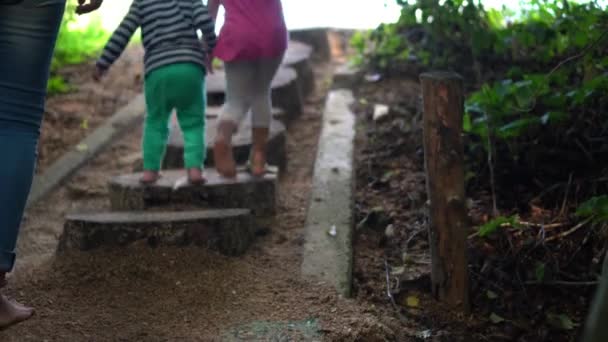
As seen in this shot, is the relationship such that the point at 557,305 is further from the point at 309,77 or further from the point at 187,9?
the point at 309,77

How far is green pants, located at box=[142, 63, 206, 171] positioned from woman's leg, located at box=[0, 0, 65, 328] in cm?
118

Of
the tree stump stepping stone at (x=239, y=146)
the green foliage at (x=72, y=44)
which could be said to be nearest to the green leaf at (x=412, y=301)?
the tree stump stepping stone at (x=239, y=146)

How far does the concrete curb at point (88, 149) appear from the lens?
515cm

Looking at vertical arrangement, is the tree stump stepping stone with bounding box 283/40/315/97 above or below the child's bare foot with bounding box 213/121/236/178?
above

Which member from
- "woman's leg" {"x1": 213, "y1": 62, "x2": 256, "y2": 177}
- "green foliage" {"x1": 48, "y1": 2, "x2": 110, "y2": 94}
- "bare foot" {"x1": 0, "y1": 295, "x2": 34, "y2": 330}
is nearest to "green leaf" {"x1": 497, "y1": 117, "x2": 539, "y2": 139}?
"woman's leg" {"x1": 213, "y1": 62, "x2": 256, "y2": 177}

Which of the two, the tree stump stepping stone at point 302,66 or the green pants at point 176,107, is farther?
the tree stump stepping stone at point 302,66

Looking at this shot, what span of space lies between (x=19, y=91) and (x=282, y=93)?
350cm

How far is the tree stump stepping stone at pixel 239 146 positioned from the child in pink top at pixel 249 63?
520 mm

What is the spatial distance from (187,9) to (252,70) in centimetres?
42

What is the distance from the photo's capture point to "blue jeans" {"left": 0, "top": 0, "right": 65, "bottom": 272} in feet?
9.07

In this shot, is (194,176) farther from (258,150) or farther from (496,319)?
(496,319)

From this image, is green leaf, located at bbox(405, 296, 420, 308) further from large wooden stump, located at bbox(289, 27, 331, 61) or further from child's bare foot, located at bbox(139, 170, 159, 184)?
large wooden stump, located at bbox(289, 27, 331, 61)

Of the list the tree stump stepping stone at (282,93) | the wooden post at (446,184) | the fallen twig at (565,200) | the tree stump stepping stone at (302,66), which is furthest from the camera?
the tree stump stepping stone at (302,66)

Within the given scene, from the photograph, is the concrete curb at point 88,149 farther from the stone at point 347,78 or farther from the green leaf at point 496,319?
the green leaf at point 496,319
